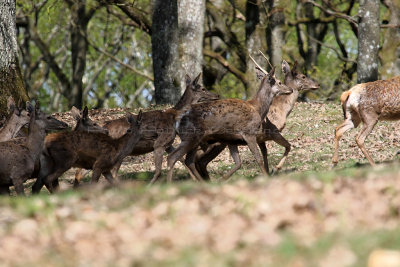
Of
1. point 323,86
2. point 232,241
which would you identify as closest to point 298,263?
point 232,241

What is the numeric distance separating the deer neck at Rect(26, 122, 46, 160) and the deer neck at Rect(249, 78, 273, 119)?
151 inches

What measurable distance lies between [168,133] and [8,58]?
391 cm

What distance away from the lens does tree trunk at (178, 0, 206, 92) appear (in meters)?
20.1

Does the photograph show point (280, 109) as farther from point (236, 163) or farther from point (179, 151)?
point (179, 151)

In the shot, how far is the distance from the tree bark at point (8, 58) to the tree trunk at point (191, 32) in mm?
6598

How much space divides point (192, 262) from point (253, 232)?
81 centimetres

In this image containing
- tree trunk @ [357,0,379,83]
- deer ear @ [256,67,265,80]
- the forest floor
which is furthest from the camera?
tree trunk @ [357,0,379,83]

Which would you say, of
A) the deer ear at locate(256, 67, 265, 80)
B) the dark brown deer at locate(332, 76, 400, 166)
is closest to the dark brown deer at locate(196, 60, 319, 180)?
the deer ear at locate(256, 67, 265, 80)

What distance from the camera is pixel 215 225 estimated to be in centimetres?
615

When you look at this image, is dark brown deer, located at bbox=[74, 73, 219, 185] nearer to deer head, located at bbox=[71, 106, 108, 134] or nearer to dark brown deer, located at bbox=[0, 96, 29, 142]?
deer head, located at bbox=[71, 106, 108, 134]

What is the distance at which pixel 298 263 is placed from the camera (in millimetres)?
5215

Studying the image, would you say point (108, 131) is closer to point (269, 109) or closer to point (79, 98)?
point (269, 109)

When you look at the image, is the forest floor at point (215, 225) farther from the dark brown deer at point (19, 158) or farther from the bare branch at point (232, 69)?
the bare branch at point (232, 69)

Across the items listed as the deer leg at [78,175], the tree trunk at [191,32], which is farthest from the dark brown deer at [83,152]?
the tree trunk at [191,32]
